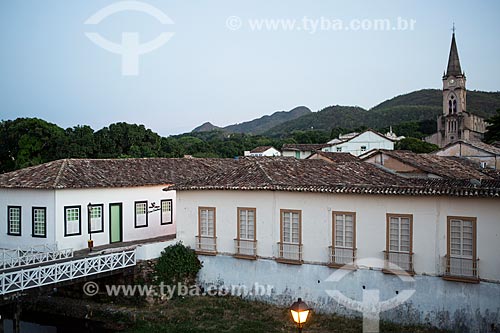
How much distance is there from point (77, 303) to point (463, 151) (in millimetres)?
31982

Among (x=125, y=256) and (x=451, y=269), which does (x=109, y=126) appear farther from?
(x=451, y=269)

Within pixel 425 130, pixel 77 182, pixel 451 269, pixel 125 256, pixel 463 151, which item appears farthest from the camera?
pixel 425 130

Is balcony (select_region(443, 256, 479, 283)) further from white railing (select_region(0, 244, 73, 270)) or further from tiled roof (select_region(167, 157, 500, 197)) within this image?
white railing (select_region(0, 244, 73, 270))

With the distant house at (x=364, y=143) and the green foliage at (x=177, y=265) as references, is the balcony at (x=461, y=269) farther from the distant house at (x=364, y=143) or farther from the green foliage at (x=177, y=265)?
the distant house at (x=364, y=143)

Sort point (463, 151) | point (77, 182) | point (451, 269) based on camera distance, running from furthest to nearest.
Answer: point (463, 151), point (77, 182), point (451, 269)

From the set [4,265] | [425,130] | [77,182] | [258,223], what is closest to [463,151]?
[258,223]

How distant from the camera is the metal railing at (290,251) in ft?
63.7

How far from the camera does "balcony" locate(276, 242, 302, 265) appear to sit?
63.6ft

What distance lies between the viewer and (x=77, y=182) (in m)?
23.6

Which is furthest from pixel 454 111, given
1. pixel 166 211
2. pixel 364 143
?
pixel 166 211

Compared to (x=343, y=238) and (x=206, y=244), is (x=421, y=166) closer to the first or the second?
(x=343, y=238)

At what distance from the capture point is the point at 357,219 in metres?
18.3

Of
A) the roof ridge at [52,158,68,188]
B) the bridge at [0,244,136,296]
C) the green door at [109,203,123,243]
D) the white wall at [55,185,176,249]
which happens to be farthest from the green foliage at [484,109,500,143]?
the bridge at [0,244,136,296]

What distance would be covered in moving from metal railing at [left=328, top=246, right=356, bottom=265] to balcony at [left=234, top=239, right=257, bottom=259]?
9.68 ft
